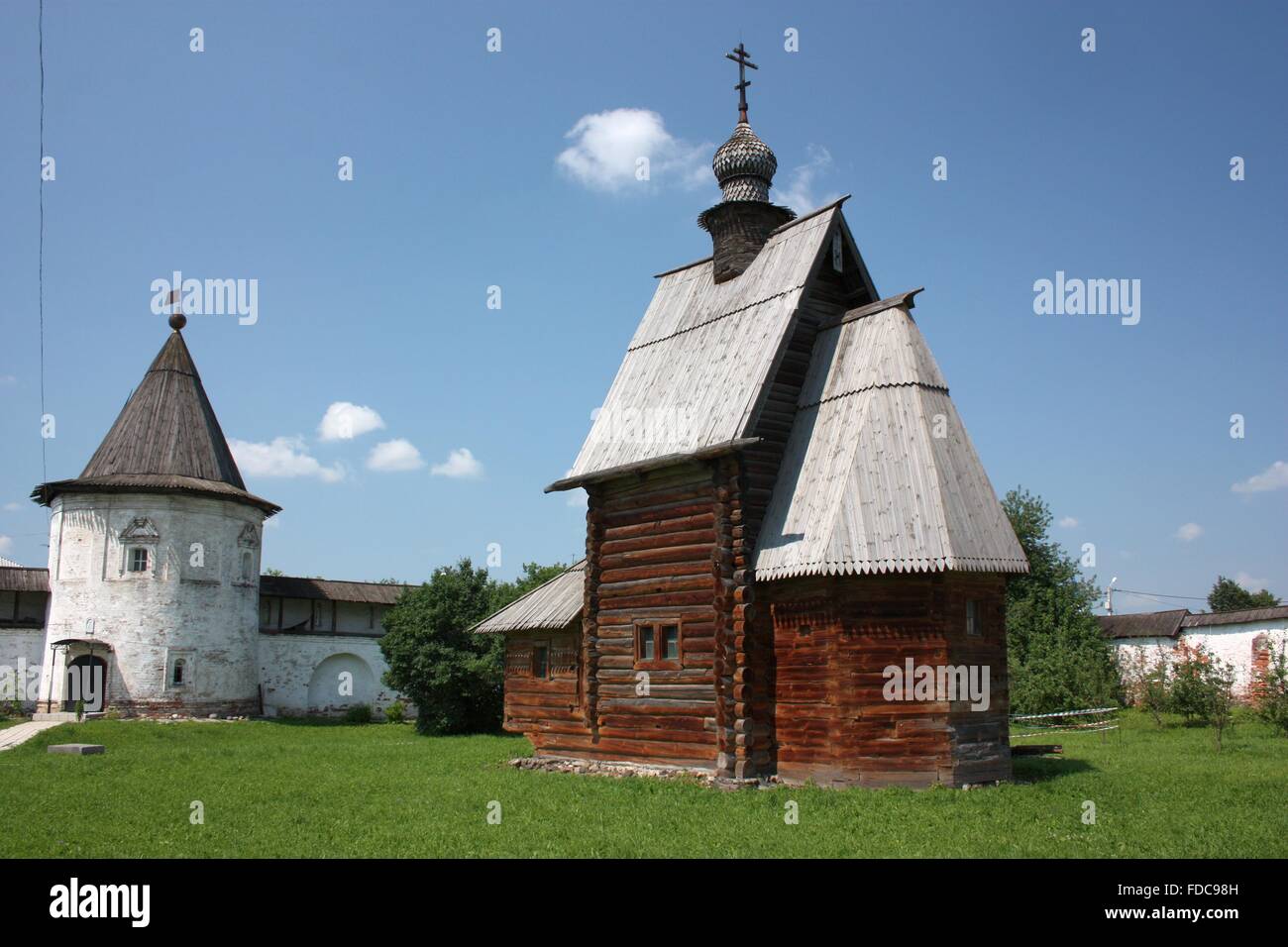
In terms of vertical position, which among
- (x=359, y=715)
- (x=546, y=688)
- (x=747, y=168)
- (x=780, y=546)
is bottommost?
(x=359, y=715)

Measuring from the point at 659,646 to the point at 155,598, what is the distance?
24052 mm

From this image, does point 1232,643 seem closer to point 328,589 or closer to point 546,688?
point 546,688

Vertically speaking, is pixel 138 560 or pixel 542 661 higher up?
pixel 138 560

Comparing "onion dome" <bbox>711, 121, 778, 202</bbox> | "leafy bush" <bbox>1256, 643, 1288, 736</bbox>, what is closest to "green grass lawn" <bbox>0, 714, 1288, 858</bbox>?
"leafy bush" <bbox>1256, 643, 1288, 736</bbox>

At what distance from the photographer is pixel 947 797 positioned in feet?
44.5

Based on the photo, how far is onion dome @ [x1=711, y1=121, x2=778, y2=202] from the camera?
21.2 metres

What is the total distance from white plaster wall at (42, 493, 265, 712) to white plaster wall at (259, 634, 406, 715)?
2380 mm

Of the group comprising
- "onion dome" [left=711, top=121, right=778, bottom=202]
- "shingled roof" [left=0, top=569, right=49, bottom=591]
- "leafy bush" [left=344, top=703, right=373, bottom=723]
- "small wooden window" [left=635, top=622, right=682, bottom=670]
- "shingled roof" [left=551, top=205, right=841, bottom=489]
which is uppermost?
"onion dome" [left=711, top=121, right=778, bottom=202]

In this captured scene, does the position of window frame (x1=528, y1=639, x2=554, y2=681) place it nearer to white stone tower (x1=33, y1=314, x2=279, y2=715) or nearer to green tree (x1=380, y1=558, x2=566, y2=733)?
green tree (x1=380, y1=558, x2=566, y2=733)

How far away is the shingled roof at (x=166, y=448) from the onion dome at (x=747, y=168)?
23.3 meters

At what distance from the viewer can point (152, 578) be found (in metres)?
34.2

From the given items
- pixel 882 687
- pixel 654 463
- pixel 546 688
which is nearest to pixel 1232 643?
pixel 882 687

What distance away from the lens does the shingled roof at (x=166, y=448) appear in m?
34.8
